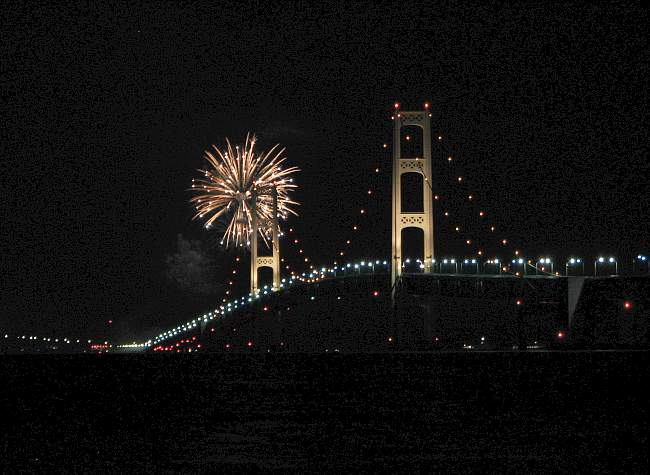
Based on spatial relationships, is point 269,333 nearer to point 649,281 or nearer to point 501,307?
point 501,307

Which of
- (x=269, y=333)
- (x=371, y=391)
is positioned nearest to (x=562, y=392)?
(x=371, y=391)

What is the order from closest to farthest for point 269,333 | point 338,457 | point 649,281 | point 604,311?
1. point 338,457
2. point 649,281
3. point 604,311
4. point 269,333

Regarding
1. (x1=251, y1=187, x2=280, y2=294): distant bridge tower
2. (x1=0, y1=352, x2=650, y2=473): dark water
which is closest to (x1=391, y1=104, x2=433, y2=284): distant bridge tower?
(x1=251, y1=187, x2=280, y2=294): distant bridge tower

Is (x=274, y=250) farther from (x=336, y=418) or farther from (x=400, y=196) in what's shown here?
(x=336, y=418)

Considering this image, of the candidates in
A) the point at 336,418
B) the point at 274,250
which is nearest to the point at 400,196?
the point at 274,250

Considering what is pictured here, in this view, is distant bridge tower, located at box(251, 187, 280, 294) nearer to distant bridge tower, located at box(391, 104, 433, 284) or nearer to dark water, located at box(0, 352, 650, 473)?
distant bridge tower, located at box(391, 104, 433, 284)

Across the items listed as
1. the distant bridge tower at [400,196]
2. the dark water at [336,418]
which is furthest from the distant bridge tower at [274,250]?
the dark water at [336,418]

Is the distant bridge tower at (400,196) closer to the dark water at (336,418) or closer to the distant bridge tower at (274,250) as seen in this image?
the distant bridge tower at (274,250)
